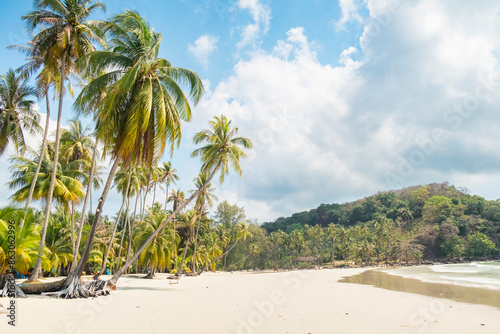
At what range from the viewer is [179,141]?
12.4 m

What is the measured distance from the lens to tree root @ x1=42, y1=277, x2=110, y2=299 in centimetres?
1041

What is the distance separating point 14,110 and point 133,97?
9313mm

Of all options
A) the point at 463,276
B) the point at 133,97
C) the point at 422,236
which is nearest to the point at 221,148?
the point at 133,97

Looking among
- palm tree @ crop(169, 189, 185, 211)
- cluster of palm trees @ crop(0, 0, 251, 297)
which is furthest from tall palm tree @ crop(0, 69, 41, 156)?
palm tree @ crop(169, 189, 185, 211)

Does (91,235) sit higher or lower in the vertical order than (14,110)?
lower

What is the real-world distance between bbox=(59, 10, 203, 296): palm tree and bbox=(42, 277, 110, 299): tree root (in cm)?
6

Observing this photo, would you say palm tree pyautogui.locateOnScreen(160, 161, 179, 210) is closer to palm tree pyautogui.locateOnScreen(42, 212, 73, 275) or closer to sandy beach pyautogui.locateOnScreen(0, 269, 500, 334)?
palm tree pyautogui.locateOnScreen(42, 212, 73, 275)

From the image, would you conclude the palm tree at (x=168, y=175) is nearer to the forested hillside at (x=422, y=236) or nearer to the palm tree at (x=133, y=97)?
the palm tree at (x=133, y=97)

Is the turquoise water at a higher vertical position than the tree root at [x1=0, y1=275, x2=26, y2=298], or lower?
lower

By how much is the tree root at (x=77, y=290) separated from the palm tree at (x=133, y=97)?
6cm

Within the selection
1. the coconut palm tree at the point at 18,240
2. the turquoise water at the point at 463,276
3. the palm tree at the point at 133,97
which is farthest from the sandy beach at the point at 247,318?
the turquoise water at the point at 463,276

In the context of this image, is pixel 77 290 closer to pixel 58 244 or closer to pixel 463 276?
pixel 58 244

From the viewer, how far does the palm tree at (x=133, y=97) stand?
426 inches

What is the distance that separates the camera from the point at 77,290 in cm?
1067
